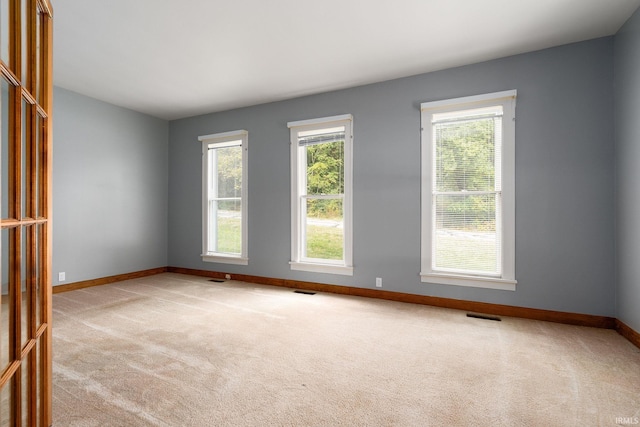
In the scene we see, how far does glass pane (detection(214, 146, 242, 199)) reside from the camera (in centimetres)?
524

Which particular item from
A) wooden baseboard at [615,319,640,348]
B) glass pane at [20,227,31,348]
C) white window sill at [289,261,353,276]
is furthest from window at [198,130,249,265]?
wooden baseboard at [615,319,640,348]

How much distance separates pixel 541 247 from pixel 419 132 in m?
1.79

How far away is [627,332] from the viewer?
9.08 feet

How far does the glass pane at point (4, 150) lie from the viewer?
3.54ft

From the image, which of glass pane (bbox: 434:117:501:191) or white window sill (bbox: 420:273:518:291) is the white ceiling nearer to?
glass pane (bbox: 434:117:501:191)

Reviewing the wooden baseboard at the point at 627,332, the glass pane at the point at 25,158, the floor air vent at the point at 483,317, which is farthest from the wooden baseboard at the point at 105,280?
the wooden baseboard at the point at 627,332

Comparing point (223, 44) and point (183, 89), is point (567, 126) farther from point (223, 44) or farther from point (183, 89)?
point (183, 89)

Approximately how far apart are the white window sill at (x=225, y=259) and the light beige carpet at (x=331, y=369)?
1450mm

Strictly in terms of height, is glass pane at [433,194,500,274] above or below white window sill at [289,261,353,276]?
above

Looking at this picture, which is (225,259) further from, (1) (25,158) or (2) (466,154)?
(1) (25,158)

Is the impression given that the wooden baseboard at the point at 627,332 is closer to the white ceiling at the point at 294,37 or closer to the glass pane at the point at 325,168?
the white ceiling at the point at 294,37

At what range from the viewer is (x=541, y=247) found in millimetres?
3297

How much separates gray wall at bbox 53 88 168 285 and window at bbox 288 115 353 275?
268 cm

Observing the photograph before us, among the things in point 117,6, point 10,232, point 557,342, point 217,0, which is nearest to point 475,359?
point 557,342
